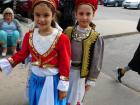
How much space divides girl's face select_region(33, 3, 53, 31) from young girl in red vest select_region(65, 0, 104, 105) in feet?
1.50

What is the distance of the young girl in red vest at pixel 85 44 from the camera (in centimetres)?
349

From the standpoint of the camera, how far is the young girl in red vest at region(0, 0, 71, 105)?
3139mm

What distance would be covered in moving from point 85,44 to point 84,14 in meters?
0.29

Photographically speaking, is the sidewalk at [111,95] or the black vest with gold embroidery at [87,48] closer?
the black vest with gold embroidery at [87,48]

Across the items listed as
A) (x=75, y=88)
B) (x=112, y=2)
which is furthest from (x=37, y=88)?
(x=112, y=2)

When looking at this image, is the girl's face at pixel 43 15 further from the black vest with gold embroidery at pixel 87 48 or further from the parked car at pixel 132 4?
the parked car at pixel 132 4

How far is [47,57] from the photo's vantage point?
322 cm

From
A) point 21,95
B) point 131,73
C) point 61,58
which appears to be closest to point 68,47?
point 61,58

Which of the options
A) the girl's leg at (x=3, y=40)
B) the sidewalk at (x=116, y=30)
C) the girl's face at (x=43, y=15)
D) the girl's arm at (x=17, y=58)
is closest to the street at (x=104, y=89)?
the girl's leg at (x=3, y=40)

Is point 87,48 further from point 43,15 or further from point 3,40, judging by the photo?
point 3,40

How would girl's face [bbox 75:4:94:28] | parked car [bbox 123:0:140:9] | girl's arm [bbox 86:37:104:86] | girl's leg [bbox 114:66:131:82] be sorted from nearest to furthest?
girl's face [bbox 75:4:94:28], girl's arm [bbox 86:37:104:86], girl's leg [bbox 114:66:131:82], parked car [bbox 123:0:140:9]

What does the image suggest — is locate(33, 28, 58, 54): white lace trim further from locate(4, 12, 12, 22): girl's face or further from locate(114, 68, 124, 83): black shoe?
locate(4, 12, 12, 22): girl's face

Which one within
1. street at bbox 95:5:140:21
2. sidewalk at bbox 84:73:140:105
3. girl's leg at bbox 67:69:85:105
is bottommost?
street at bbox 95:5:140:21

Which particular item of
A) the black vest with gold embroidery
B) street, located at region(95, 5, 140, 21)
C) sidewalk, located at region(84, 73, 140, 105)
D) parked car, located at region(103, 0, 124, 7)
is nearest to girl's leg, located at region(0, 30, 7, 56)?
sidewalk, located at region(84, 73, 140, 105)
